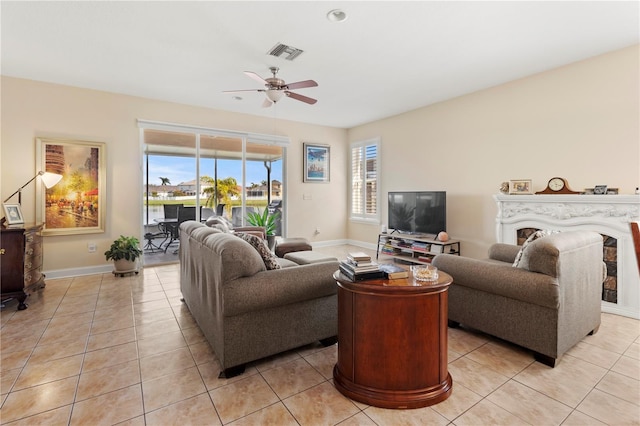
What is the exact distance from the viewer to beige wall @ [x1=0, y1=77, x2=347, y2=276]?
4.10m

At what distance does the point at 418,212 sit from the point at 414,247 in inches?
24.1

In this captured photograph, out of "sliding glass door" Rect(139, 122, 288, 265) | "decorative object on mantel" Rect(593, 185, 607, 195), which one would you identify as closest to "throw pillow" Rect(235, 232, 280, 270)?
"decorative object on mantel" Rect(593, 185, 607, 195)

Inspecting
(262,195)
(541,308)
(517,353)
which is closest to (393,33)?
(541,308)

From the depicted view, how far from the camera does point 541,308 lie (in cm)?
212

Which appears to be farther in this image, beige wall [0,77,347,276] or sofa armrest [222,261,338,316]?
beige wall [0,77,347,276]

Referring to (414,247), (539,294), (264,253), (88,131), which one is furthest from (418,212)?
(88,131)

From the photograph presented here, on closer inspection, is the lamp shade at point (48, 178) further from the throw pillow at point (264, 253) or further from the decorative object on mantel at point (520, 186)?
the decorative object on mantel at point (520, 186)

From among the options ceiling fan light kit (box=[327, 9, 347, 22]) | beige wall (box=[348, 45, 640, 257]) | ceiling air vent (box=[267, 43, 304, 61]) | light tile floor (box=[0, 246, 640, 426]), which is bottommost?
light tile floor (box=[0, 246, 640, 426])

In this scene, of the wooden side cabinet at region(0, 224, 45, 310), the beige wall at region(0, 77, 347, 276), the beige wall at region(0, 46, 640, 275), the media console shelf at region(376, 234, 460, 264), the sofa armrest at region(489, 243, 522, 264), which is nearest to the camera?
the sofa armrest at region(489, 243, 522, 264)

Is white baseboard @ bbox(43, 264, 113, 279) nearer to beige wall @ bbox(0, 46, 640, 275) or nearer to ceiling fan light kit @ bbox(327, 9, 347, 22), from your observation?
beige wall @ bbox(0, 46, 640, 275)

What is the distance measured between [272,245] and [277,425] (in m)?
3.38

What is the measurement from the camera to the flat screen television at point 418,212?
15.9 ft

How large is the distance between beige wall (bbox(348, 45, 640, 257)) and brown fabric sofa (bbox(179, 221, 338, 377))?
320 cm

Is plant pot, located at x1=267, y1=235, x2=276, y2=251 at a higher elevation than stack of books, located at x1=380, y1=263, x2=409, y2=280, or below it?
below
